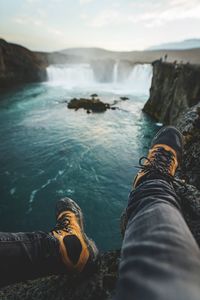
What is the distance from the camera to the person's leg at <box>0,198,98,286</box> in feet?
5.04

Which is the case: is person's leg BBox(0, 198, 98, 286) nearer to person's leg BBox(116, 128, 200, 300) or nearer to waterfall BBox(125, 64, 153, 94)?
person's leg BBox(116, 128, 200, 300)

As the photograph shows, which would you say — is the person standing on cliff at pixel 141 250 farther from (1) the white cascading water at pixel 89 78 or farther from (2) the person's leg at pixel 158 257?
(1) the white cascading water at pixel 89 78

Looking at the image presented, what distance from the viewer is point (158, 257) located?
38.1 inches

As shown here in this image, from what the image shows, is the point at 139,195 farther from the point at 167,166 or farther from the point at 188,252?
the point at 167,166

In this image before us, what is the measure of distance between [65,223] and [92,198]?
470 cm

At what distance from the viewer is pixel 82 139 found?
11.7 m

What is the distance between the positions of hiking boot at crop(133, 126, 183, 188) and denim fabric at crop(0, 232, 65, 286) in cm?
108

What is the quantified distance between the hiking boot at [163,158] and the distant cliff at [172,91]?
29.6 feet

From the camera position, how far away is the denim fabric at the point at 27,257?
152 cm

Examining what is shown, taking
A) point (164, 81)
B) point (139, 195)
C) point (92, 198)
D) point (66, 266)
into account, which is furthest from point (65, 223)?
point (164, 81)

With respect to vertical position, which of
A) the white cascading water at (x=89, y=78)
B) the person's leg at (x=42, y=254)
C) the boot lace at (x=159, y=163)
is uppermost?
the boot lace at (x=159, y=163)

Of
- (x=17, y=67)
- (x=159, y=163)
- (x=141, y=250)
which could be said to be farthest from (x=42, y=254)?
(x=17, y=67)

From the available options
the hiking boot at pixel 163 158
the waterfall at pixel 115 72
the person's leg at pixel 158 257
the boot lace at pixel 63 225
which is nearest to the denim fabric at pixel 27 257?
the boot lace at pixel 63 225

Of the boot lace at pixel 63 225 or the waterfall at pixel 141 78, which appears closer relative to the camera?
the boot lace at pixel 63 225
